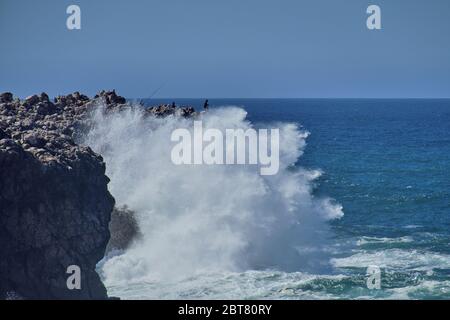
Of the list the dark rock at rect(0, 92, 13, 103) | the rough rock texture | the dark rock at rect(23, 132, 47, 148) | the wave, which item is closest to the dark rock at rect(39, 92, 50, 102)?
the dark rock at rect(0, 92, 13, 103)

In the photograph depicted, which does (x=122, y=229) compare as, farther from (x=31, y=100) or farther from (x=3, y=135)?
(x=3, y=135)

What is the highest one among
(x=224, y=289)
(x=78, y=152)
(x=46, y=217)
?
(x=78, y=152)

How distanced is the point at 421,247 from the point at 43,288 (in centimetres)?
1988

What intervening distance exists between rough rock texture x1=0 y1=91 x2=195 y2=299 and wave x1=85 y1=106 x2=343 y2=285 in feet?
14.2

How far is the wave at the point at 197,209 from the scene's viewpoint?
3244 centimetres

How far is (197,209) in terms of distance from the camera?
35.0m

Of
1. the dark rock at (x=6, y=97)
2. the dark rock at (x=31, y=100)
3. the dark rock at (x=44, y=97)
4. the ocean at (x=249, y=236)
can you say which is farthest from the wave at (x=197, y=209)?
Result: the dark rock at (x=6, y=97)

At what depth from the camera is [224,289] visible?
28688mm

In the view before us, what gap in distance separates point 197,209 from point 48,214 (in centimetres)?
1060

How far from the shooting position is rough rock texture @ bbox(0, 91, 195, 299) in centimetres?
2470

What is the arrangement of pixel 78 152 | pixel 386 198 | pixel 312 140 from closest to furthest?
pixel 78 152, pixel 386 198, pixel 312 140

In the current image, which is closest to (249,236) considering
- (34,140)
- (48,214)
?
(48,214)

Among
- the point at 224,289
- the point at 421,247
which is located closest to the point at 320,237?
the point at 421,247
